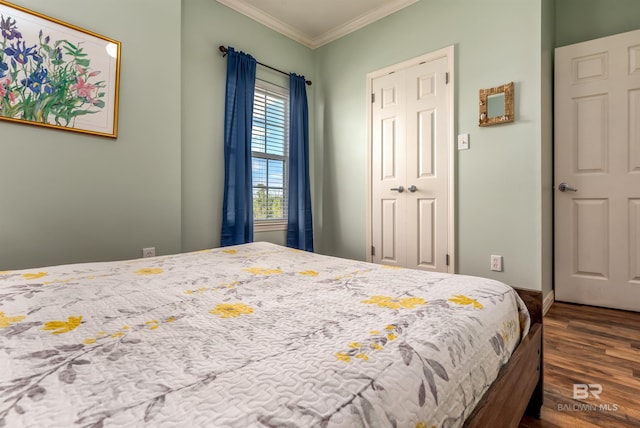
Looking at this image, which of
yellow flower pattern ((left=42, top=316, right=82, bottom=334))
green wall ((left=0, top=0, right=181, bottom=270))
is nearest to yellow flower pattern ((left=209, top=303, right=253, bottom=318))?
yellow flower pattern ((left=42, top=316, right=82, bottom=334))

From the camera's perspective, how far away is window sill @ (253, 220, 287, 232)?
3104 millimetres

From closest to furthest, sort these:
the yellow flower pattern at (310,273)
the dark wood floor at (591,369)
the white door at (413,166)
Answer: the dark wood floor at (591,369)
the yellow flower pattern at (310,273)
the white door at (413,166)

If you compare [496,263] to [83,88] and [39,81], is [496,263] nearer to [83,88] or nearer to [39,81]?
[83,88]

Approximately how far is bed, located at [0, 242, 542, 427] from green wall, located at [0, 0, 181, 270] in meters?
0.77

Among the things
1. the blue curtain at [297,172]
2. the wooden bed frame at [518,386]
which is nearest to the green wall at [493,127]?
the blue curtain at [297,172]

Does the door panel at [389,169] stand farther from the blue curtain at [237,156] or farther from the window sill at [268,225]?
the blue curtain at [237,156]

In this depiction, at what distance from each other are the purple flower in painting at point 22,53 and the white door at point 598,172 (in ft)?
11.7

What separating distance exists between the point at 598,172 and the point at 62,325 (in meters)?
3.24

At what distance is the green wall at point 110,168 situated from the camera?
1795 mm

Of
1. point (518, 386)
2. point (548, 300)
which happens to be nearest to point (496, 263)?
point (548, 300)

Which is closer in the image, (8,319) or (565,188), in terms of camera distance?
(8,319)

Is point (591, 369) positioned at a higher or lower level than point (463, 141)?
lower

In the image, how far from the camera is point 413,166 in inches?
112

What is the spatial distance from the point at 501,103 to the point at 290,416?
2.61 m
